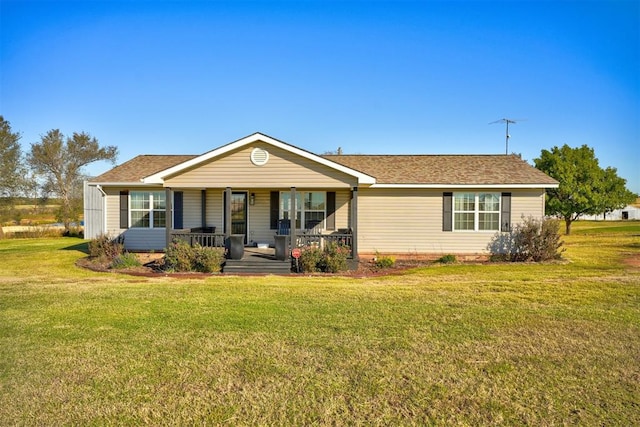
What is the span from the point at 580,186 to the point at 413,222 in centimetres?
2097

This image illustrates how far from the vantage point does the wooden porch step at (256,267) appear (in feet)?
43.5

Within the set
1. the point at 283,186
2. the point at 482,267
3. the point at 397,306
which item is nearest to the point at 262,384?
the point at 397,306

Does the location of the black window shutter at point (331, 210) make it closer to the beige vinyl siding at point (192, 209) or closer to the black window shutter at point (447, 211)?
the black window shutter at point (447, 211)

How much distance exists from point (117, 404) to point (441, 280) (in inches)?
361

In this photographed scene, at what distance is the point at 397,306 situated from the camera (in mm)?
8430

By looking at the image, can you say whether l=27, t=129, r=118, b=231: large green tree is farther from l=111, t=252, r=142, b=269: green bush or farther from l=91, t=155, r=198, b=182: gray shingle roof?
l=111, t=252, r=142, b=269: green bush

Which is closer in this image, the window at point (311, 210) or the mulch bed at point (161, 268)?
the mulch bed at point (161, 268)

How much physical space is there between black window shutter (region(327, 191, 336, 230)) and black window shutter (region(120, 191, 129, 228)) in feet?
25.9

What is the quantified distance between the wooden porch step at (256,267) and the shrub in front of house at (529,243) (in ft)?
25.8

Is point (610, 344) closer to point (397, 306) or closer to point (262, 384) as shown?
point (397, 306)

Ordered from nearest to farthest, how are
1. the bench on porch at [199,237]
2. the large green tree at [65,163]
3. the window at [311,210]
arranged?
the bench on porch at [199,237] < the window at [311,210] < the large green tree at [65,163]

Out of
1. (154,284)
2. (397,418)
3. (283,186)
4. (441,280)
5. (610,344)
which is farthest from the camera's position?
(283,186)

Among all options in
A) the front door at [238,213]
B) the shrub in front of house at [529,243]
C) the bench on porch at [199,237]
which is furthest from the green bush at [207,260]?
the shrub in front of house at [529,243]

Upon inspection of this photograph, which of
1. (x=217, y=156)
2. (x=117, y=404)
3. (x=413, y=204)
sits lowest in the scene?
(x=117, y=404)
